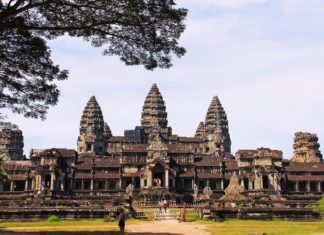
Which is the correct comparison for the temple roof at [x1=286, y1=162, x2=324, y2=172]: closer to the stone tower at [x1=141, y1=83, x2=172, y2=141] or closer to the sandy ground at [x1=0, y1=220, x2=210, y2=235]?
the stone tower at [x1=141, y1=83, x2=172, y2=141]

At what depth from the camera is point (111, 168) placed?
76.9 meters

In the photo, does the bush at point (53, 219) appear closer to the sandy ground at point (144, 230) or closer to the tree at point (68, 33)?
the sandy ground at point (144, 230)

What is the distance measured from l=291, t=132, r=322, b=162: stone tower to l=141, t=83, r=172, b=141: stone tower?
32724mm

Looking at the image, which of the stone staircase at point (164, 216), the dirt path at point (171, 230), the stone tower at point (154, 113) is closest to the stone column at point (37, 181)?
the stone staircase at point (164, 216)

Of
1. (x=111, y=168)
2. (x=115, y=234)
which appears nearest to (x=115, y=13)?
(x=115, y=234)

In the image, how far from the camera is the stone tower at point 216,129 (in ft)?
378

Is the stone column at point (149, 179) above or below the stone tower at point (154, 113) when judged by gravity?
below

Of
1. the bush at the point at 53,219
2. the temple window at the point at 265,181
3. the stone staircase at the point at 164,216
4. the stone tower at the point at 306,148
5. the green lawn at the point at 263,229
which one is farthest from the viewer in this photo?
the stone tower at the point at 306,148

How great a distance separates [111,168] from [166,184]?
1161cm

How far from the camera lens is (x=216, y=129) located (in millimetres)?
115875

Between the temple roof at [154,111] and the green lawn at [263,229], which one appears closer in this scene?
the green lawn at [263,229]

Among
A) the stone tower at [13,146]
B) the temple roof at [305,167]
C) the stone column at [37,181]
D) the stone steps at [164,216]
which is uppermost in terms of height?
the stone tower at [13,146]

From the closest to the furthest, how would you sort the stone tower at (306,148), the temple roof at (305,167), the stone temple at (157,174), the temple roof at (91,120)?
the stone temple at (157,174) → the temple roof at (305,167) → the stone tower at (306,148) → the temple roof at (91,120)

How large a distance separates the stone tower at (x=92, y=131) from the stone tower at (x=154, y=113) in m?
11.8
